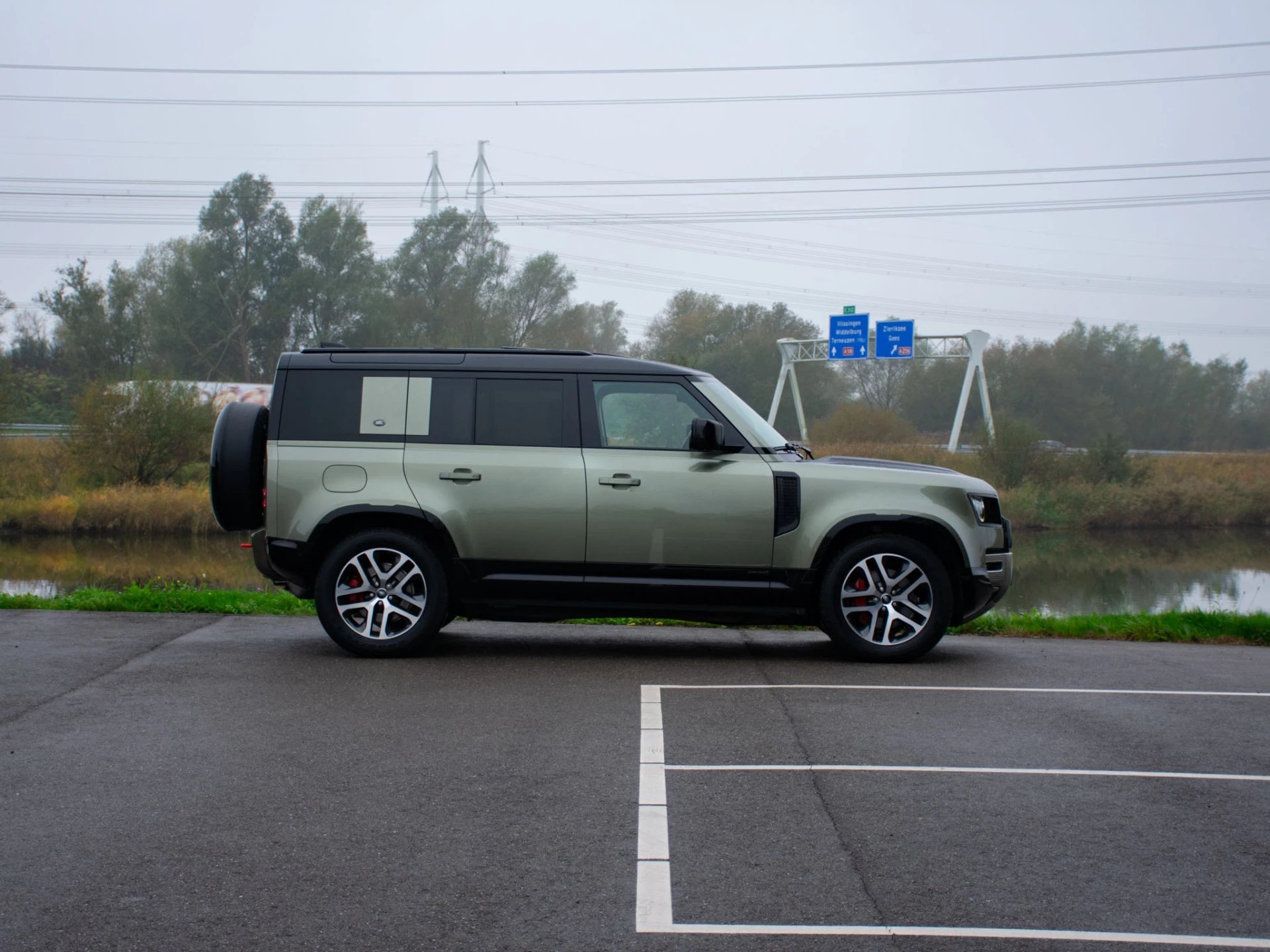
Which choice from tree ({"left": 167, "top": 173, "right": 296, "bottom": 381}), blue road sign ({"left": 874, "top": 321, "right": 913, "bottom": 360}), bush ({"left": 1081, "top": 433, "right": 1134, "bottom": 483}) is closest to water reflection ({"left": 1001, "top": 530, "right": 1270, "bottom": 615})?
bush ({"left": 1081, "top": 433, "right": 1134, "bottom": 483})

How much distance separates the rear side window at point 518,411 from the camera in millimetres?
8477

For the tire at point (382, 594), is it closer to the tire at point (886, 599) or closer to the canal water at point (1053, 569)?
the tire at point (886, 599)

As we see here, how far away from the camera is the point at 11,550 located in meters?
28.8

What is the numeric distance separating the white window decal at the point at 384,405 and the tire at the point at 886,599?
124 inches

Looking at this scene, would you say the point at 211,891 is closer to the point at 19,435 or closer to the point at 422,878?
the point at 422,878

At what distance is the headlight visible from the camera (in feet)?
27.9

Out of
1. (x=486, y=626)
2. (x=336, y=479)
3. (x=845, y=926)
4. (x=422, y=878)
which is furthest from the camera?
(x=486, y=626)

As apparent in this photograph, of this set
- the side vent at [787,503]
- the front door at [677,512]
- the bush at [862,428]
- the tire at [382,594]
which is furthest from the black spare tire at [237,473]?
the bush at [862,428]

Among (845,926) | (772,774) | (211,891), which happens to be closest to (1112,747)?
(772,774)

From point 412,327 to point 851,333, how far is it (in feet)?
97.6

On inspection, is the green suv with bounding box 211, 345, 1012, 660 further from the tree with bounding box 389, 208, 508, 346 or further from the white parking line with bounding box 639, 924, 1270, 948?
the tree with bounding box 389, 208, 508, 346

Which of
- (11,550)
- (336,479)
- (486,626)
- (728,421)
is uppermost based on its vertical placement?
(728,421)

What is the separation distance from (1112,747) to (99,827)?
4.63 meters

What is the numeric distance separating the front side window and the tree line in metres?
44.7
